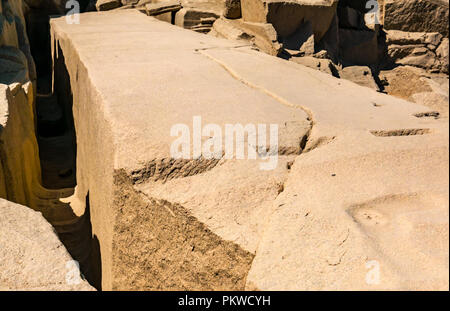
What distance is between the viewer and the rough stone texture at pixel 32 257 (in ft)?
5.21

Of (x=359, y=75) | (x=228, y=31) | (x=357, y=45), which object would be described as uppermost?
(x=228, y=31)

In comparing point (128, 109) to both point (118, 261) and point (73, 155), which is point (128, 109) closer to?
point (118, 261)

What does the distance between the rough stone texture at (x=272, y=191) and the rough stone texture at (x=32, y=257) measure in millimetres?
224

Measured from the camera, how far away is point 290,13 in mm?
4961

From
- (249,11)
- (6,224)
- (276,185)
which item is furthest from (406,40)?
(6,224)

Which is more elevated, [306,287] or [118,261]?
[306,287]

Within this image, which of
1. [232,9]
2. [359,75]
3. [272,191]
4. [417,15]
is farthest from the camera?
[417,15]

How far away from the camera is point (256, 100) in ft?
7.70

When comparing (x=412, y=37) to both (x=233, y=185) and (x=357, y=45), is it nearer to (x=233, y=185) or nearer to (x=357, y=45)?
(x=357, y=45)

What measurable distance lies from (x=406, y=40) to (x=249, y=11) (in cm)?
201

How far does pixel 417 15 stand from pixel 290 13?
167cm

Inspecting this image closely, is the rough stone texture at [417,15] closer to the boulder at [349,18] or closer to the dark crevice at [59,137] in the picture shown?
the boulder at [349,18]

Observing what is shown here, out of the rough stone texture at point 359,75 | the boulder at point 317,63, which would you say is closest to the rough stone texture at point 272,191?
the boulder at point 317,63

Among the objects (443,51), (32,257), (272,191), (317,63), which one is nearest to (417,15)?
(443,51)
